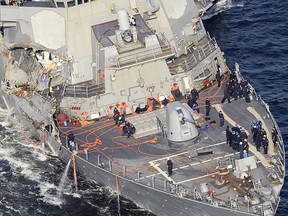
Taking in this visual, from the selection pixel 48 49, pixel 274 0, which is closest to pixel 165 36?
pixel 48 49

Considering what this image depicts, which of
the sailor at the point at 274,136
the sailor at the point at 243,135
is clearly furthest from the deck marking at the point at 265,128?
the sailor at the point at 243,135

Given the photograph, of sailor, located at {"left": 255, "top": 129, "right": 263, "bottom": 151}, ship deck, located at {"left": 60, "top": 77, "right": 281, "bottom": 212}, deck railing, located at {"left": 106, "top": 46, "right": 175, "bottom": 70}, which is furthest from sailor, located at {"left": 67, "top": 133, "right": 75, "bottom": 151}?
sailor, located at {"left": 255, "top": 129, "right": 263, "bottom": 151}

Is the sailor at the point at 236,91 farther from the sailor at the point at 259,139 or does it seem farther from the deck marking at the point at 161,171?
the deck marking at the point at 161,171

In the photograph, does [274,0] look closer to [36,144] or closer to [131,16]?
[131,16]

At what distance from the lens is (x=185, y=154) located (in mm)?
57781

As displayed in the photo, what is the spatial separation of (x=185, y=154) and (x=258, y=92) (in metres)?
14.6

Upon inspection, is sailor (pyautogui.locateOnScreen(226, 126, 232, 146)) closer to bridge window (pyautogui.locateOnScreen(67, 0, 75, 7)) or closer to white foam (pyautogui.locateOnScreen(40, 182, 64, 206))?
white foam (pyautogui.locateOnScreen(40, 182, 64, 206))

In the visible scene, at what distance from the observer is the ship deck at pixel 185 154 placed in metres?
54.8

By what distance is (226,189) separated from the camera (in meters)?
54.1

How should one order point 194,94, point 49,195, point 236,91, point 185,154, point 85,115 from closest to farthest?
point 185,154 → point 49,195 → point 85,115 → point 194,94 → point 236,91

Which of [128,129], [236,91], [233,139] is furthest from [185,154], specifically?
[236,91]

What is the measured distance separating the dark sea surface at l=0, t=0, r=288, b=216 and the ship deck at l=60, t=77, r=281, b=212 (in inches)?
87.3

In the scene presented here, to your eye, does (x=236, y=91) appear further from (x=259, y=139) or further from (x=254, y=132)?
(x=259, y=139)

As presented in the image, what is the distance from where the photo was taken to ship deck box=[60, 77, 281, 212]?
54812 millimetres
